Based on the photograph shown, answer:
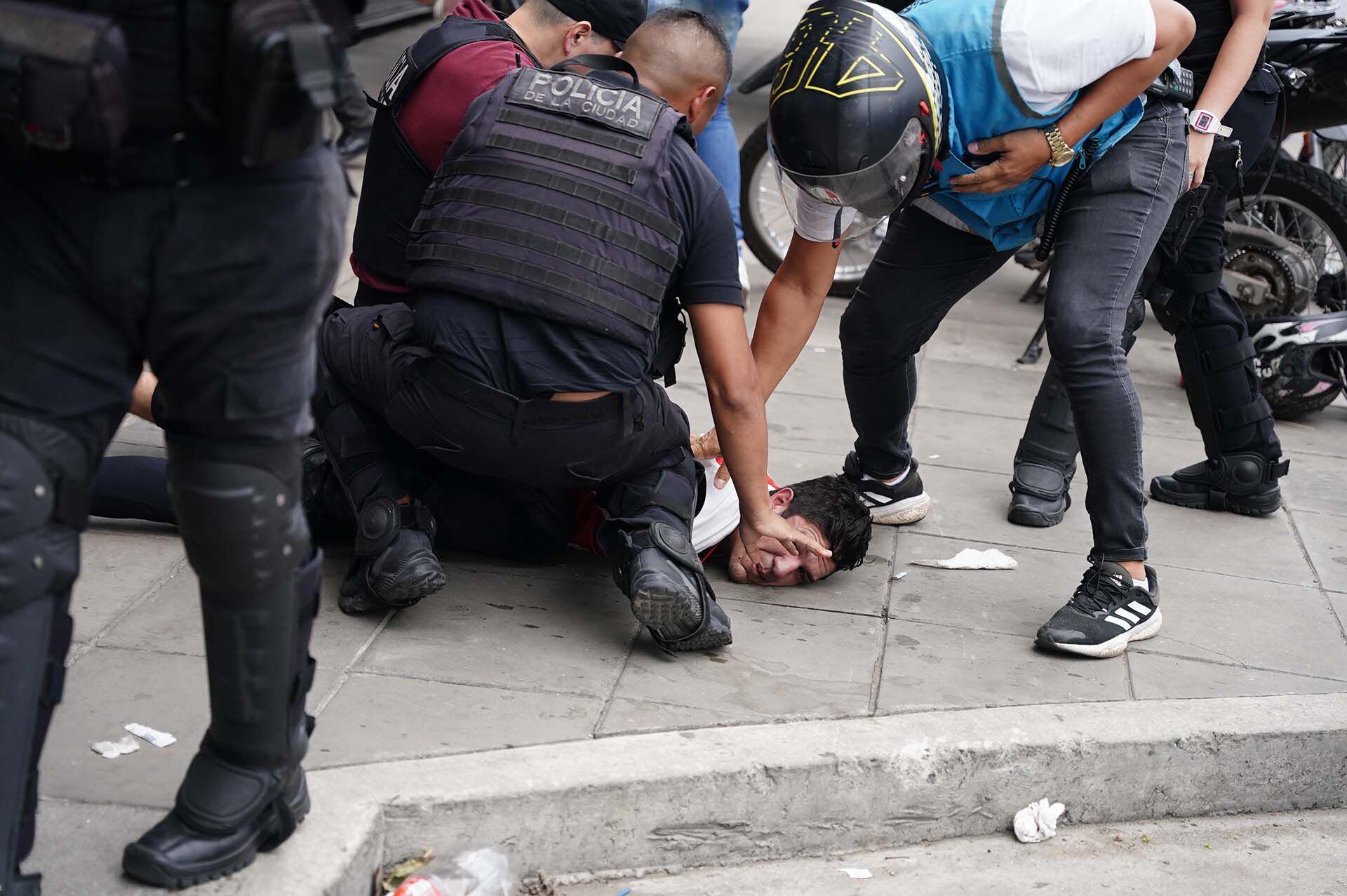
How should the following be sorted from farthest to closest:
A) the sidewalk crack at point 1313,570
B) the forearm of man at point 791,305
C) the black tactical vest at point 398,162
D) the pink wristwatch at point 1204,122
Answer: the pink wristwatch at point 1204,122, the sidewalk crack at point 1313,570, the black tactical vest at point 398,162, the forearm of man at point 791,305

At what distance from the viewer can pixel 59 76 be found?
155 cm

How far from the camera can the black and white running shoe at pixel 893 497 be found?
4.00 m

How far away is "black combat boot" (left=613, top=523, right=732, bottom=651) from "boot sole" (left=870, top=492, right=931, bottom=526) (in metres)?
0.99

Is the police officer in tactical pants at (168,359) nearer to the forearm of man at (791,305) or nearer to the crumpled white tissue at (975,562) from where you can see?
the forearm of man at (791,305)

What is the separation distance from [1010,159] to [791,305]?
0.60m

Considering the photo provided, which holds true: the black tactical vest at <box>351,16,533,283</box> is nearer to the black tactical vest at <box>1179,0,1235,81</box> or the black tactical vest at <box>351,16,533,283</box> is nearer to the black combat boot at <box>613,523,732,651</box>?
the black combat boot at <box>613,523,732,651</box>

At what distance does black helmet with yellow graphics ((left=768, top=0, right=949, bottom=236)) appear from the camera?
9.37ft

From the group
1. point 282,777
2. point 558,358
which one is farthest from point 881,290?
point 282,777

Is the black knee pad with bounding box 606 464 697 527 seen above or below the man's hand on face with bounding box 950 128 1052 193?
below

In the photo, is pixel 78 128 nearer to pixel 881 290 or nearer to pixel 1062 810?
pixel 1062 810

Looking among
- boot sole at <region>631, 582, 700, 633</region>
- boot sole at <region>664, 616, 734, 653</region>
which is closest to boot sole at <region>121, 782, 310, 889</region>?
boot sole at <region>631, 582, 700, 633</region>

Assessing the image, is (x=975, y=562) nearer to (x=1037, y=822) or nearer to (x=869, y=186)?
(x=1037, y=822)

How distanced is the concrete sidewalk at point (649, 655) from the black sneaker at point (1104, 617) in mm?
48

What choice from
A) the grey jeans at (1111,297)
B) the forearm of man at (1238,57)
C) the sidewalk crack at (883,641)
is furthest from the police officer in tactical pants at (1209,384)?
the grey jeans at (1111,297)
